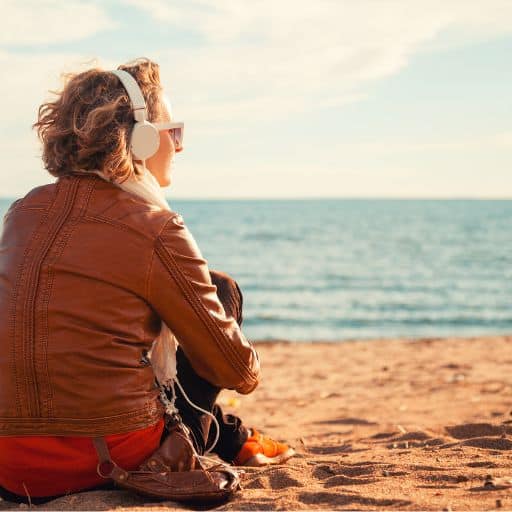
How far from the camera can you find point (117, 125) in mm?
2598

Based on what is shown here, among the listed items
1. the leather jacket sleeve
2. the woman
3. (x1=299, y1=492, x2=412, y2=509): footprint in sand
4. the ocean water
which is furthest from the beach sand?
the ocean water

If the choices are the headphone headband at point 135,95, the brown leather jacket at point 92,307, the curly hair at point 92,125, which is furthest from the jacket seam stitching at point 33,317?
the headphone headband at point 135,95

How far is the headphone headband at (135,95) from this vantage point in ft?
8.60

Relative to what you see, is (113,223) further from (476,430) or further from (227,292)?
(476,430)

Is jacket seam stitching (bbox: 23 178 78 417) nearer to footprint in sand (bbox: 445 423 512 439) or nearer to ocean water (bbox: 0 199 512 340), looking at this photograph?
footprint in sand (bbox: 445 423 512 439)

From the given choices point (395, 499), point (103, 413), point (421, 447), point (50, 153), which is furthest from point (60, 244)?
point (421, 447)

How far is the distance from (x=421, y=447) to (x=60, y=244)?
250 centimetres

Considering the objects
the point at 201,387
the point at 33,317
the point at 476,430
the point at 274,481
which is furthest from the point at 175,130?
the point at 476,430

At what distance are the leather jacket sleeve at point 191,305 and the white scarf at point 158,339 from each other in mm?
104

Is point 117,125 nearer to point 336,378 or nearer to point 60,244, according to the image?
point 60,244

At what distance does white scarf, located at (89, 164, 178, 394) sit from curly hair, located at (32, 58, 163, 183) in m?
0.05

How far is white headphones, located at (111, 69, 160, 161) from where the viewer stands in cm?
261

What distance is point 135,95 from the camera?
8.63 feet

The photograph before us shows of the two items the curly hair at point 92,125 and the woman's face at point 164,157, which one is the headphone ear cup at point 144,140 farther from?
the woman's face at point 164,157
